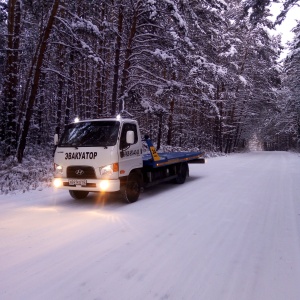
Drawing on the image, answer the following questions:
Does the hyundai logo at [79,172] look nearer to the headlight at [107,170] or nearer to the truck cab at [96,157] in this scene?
the truck cab at [96,157]

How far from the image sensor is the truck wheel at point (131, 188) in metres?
7.40

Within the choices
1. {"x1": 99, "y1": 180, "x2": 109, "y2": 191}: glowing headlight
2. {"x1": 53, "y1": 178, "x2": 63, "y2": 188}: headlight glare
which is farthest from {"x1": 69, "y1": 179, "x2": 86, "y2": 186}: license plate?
{"x1": 99, "y1": 180, "x2": 109, "y2": 191}: glowing headlight

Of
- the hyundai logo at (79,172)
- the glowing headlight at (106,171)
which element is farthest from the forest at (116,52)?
the glowing headlight at (106,171)

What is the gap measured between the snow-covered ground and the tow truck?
A: 558mm

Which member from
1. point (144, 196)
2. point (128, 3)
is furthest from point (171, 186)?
point (128, 3)

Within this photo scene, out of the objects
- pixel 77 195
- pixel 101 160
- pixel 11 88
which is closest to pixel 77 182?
pixel 101 160

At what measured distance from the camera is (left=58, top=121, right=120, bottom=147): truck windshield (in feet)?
24.0

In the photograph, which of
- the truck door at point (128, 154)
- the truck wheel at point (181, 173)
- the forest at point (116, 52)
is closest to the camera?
the truck door at point (128, 154)

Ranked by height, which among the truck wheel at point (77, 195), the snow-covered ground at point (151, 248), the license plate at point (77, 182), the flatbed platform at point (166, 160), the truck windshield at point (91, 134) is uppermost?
the truck windshield at point (91, 134)

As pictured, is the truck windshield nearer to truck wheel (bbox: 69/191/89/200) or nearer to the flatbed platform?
truck wheel (bbox: 69/191/89/200)

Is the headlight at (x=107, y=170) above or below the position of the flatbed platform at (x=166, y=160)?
below

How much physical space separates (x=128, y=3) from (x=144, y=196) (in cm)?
1099

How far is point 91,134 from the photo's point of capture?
7578mm

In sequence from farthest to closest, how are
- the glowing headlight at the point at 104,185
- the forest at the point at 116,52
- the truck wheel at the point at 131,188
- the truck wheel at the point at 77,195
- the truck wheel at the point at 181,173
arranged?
the forest at the point at 116,52 < the truck wheel at the point at 181,173 < the truck wheel at the point at 77,195 < the truck wheel at the point at 131,188 < the glowing headlight at the point at 104,185
